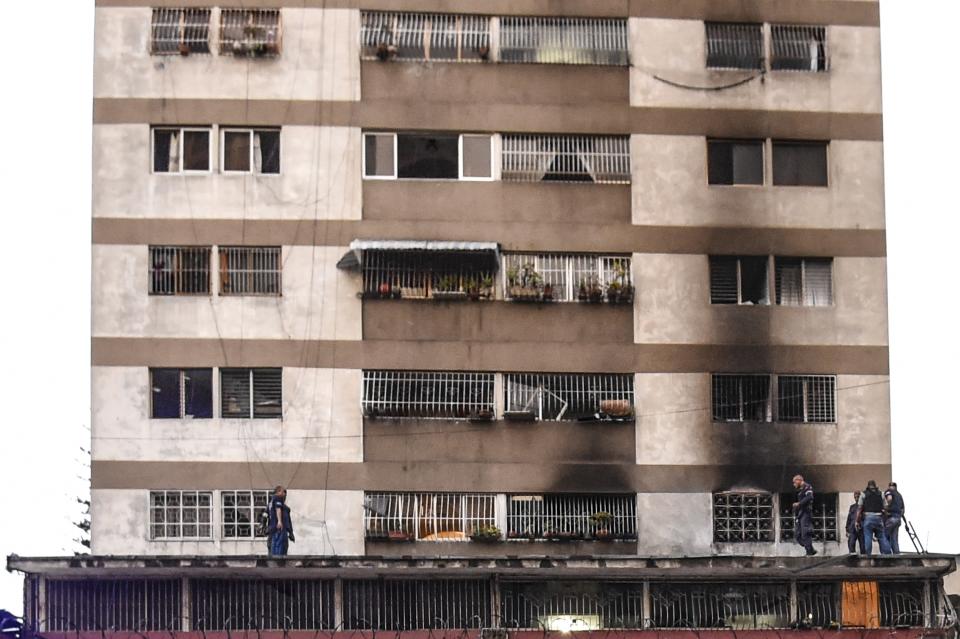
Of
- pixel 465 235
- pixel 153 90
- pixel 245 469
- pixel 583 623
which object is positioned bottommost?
pixel 583 623

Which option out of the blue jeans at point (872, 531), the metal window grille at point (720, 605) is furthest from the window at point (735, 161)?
A: the metal window grille at point (720, 605)

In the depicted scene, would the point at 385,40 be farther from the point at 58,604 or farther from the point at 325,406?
the point at 58,604

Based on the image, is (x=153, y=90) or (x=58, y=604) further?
(x=153, y=90)

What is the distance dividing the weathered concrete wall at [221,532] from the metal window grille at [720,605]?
7.25 metres

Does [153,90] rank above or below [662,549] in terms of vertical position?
above

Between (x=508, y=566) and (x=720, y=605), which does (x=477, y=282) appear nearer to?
(x=508, y=566)

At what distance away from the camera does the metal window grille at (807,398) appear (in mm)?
46531

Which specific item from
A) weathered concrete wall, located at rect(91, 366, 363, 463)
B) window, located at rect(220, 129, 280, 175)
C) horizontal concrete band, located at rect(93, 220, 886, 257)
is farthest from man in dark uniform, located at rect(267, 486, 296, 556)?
window, located at rect(220, 129, 280, 175)

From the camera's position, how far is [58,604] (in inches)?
1634

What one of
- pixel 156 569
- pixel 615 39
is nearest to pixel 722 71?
pixel 615 39

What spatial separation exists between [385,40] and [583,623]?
14.5m

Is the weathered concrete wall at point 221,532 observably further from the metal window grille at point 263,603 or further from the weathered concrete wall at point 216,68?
the weathered concrete wall at point 216,68

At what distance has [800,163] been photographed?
47.5 meters

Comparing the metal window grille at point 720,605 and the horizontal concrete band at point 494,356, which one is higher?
the horizontal concrete band at point 494,356
